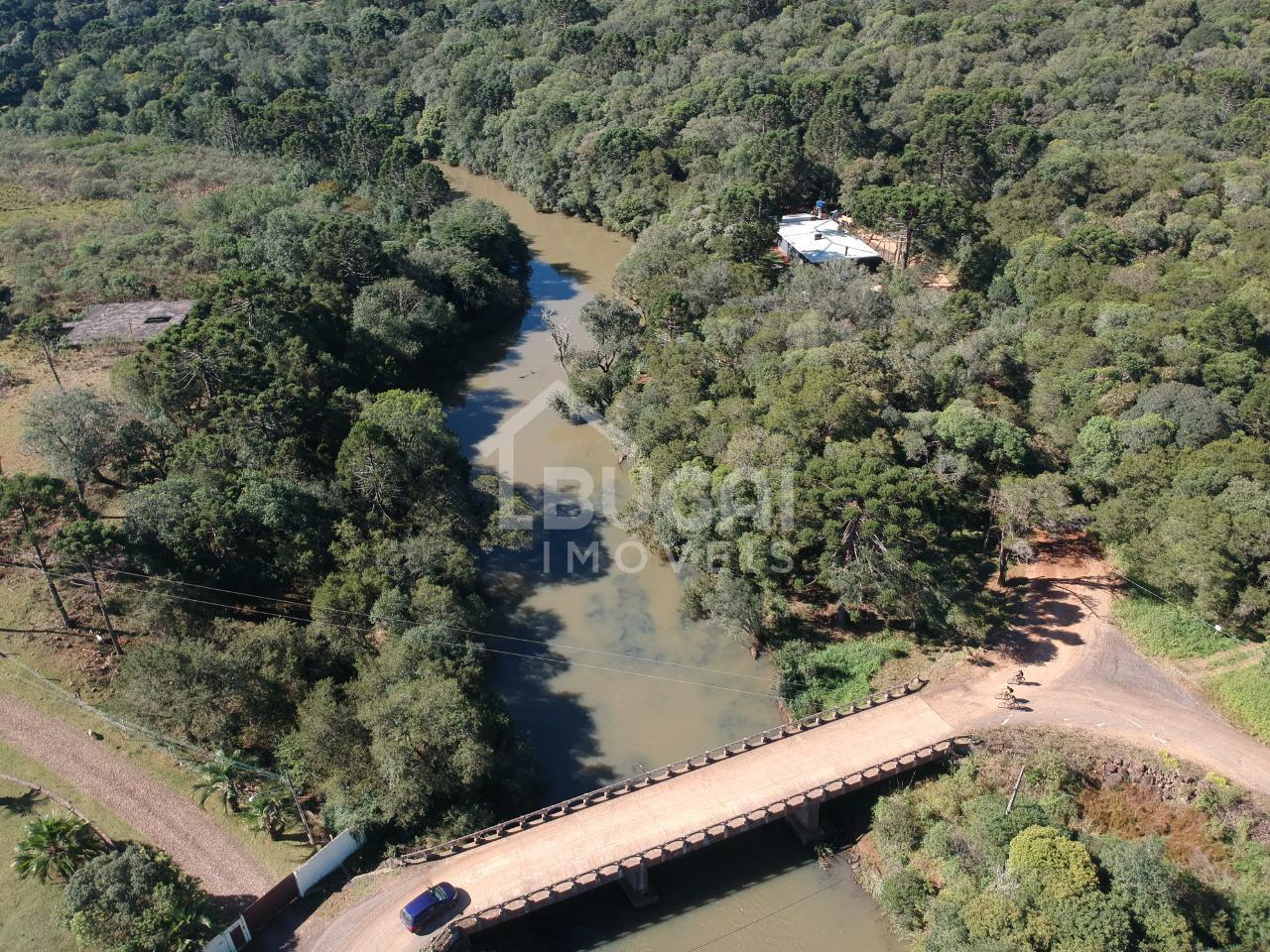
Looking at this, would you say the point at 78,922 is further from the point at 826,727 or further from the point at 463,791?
the point at 826,727

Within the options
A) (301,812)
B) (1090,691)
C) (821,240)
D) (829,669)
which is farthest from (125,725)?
(821,240)

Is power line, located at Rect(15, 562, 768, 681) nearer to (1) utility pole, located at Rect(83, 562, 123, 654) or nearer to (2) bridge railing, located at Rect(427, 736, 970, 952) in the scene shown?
(1) utility pole, located at Rect(83, 562, 123, 654)

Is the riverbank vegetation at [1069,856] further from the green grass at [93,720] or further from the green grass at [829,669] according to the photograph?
the green grass at [93,720]

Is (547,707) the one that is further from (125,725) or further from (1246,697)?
(1246,697)

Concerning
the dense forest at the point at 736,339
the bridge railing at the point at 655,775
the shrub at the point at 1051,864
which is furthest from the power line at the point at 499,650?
the shrub at the point at 1051,864

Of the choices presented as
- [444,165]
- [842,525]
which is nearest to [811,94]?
[444,165]

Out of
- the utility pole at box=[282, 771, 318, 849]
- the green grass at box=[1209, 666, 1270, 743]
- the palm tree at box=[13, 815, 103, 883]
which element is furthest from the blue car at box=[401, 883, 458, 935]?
the green grass at box=[1209, 666, 1270, 743]
